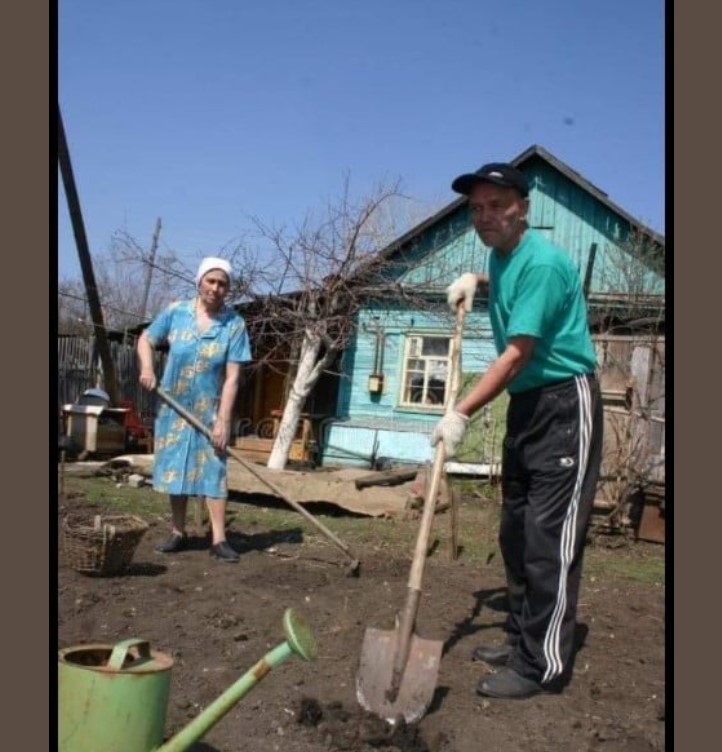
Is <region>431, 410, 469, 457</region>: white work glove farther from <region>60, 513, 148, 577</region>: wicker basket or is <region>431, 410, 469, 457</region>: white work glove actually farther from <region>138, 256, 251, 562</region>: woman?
<region>138, 256, 251, 562</region>: woman

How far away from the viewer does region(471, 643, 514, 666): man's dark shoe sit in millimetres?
3725

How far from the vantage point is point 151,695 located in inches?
97.4

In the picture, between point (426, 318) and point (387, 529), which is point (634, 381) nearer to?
point (387, 529)

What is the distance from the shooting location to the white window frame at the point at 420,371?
14938 millimetres

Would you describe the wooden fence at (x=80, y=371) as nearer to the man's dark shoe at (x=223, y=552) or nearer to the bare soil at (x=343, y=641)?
the man's dark shoe at (x=223, y=552)

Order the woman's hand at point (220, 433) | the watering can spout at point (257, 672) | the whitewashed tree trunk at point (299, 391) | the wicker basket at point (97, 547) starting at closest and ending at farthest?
the watering can spout at point (257, 672) → the wicker basket at point (97, 547) → the woman's hand at point (220, 433) → the whitewashed tree trunk at point (299, 391)

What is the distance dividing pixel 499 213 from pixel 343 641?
202cm

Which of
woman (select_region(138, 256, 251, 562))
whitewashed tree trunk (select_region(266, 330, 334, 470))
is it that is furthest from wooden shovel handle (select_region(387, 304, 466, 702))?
whitewashed tree trunk (select_region(266, 330, 334, 470))

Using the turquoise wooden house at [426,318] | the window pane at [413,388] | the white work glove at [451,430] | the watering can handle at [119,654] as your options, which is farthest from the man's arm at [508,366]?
the window pane at [413,388]

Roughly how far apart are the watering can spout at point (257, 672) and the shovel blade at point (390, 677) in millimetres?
882

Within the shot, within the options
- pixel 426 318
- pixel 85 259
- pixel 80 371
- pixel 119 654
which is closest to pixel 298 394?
pixel 426 318

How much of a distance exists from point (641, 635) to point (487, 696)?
1.34 meters

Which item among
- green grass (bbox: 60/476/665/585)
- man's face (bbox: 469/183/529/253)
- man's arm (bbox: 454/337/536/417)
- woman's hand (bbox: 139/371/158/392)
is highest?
man's face (bbox: 469/183/529/253)
